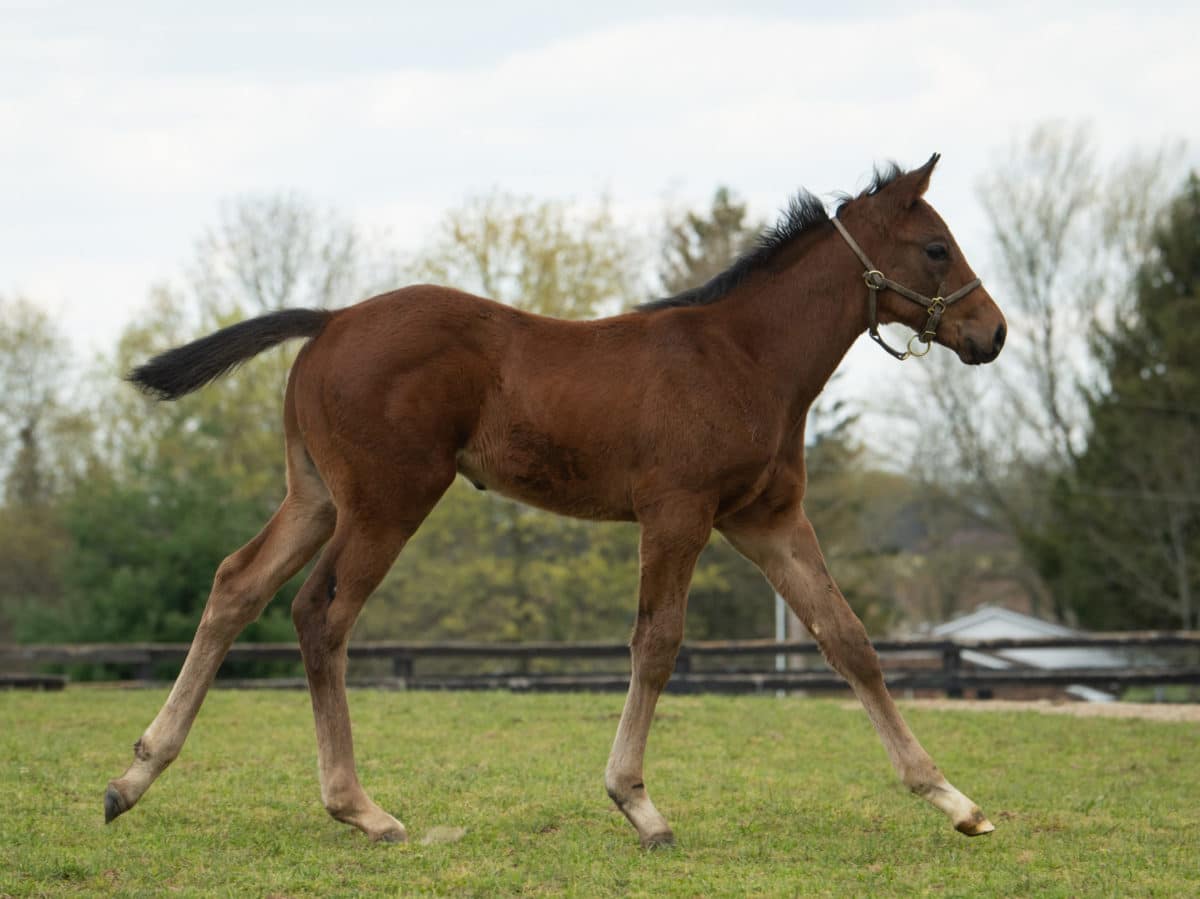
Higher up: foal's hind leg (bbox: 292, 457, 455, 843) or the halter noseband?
the halter noseband

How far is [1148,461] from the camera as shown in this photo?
29.1m

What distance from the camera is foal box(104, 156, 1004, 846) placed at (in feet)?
17.3

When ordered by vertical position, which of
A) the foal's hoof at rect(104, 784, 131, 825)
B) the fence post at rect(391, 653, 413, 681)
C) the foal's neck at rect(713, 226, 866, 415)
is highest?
the foal's neck at rect(713, 226, 866, 415)

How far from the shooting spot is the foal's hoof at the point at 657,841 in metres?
5.06

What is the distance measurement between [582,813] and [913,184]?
3371mm

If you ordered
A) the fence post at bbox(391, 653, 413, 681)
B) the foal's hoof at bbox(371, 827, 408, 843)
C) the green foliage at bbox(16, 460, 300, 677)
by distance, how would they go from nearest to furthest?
1. the foal's hoof at bbox(371, 827, 408, 843)
2. the fence post at bbox(391, 653, 413, 681)
3. the green foliage at bbox(16, 460, 300, 677)

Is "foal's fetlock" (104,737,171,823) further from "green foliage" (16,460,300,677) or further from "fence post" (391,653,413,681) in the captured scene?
"green foliage" (16,460,300,677)

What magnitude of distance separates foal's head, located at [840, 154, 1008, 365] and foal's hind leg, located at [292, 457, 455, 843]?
7.47 ft

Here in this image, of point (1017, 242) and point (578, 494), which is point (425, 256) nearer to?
point (1017, 242)

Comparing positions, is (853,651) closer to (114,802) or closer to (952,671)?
(114,802)

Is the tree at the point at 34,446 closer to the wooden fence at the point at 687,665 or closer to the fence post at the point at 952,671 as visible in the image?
the wooden fence at the point at 687,665

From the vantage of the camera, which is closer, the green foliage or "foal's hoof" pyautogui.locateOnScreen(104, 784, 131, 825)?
"foal's hoof" pyautogui.locateOnScreen(104, 784, 131, 825)

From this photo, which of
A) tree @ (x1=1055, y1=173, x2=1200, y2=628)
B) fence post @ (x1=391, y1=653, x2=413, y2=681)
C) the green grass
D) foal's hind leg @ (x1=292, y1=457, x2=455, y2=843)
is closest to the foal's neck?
foal's hind leg @ (x1=292, y1=457, x2=455, y2=843)

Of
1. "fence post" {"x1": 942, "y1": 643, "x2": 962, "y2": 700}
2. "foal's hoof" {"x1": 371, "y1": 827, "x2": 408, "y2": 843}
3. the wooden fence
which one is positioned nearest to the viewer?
"foal's hoof" {"x1": 371, "y1": 827, "x2": 408, "y2": 843}
